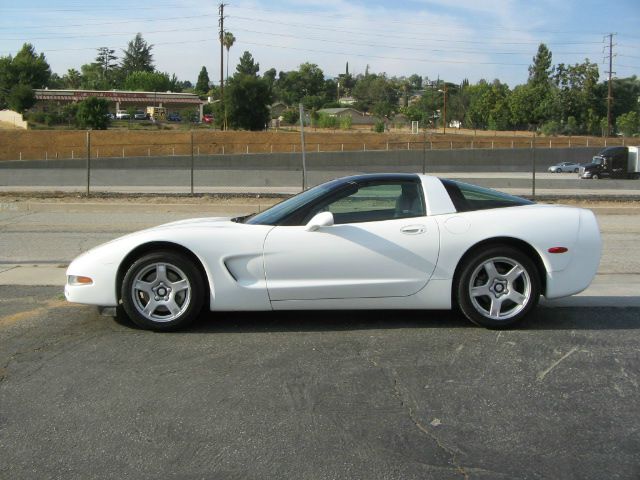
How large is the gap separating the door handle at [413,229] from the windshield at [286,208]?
69cm

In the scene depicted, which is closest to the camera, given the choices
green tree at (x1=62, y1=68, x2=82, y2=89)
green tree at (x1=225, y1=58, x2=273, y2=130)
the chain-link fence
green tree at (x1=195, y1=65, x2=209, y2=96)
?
the chain-link fence

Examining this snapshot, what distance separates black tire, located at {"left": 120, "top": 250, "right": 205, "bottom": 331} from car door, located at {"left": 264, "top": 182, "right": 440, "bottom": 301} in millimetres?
579

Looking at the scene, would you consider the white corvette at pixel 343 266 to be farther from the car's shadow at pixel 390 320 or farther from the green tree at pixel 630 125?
the green tree at pixel 630 125

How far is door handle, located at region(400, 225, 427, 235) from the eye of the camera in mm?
5508

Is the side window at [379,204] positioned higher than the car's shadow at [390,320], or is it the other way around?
the side window at [379,204]

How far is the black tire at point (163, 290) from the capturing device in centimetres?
544

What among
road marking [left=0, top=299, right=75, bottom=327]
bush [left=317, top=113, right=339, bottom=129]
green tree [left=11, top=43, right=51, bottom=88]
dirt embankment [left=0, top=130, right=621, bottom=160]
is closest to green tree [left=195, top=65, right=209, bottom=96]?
green tree [left=11, top=43, right=51, bottom=88]

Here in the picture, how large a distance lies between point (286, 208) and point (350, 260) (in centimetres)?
76

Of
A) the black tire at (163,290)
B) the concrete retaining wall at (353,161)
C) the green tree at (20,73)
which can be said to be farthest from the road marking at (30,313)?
the green tree at (20,73)

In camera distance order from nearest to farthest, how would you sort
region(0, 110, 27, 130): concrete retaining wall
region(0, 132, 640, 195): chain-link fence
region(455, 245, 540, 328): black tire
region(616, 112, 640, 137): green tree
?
1. region(455, 245, 540, 328): black tire
2. region(0, 132, 640, 195): chain-link fence
3. region(616, 112, 640, 137): green tree
4. region(0, 110, 27, 130): concrete retaining wall

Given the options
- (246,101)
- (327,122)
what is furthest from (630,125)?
(246,101)

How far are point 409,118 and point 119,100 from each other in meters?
48.0

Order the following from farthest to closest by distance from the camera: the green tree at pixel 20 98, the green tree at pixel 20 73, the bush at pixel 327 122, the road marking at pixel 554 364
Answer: the green tree at pixel 20 73 → the bush at pixel 327 122 → the green tree at pixel 20 98 → the road marking at pixel 554 364

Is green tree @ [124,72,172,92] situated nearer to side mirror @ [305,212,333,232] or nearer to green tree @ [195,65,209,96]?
green tree @ [195,65,209,96]
